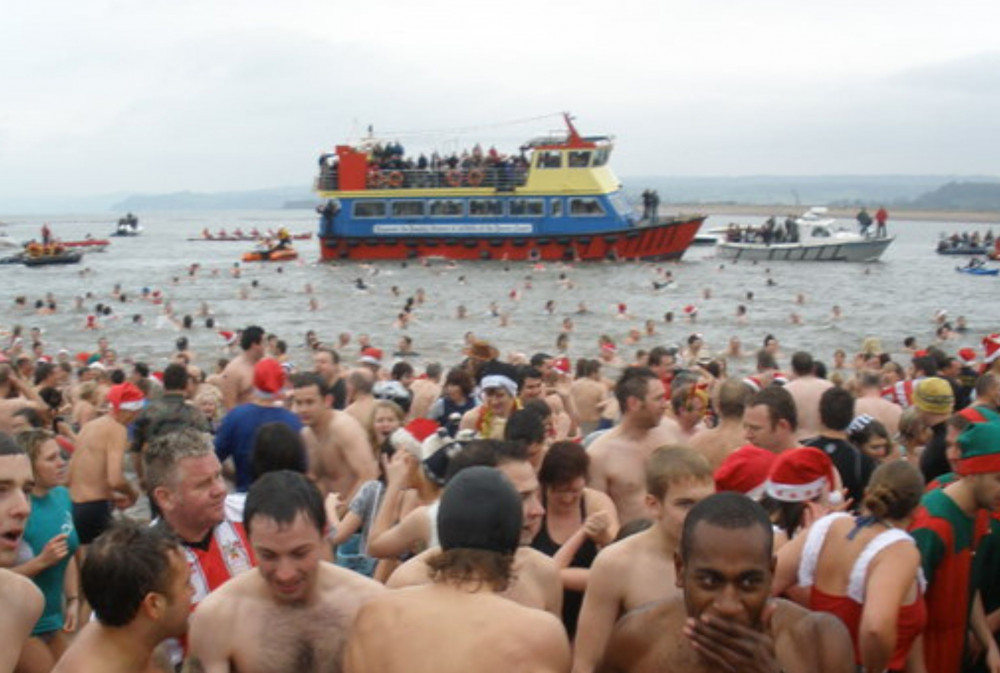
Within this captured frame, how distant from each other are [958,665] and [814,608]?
92cm

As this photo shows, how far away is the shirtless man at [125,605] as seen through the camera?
289cm

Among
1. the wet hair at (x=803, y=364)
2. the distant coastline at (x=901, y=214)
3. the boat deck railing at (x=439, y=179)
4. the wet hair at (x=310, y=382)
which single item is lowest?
the distant coastline at (x=901, y=214)

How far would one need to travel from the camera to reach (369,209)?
45688 mm

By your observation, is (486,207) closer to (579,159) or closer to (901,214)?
(579,159)

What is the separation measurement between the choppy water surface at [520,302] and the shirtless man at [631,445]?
751 inches

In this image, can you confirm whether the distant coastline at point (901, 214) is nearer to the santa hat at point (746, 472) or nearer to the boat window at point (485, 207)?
the boat window at point (485, 207)

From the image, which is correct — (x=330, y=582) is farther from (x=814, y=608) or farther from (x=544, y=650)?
(x=814, y=608)

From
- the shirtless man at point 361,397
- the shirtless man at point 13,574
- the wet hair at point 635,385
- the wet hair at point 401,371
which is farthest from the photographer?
the wet hair at point 401,371

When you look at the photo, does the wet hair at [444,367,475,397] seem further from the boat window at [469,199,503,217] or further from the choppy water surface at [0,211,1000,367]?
the boat window at [469,199,503,217]

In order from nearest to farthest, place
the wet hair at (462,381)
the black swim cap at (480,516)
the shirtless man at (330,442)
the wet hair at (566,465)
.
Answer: the black swim cap at (480,516) < the wet hair at (566,465) < the shirtless man at (330,442) < the wet hair at (462,381)

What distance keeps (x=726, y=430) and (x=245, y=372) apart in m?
3.87

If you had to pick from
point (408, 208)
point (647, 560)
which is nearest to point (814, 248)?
point (408, 208)

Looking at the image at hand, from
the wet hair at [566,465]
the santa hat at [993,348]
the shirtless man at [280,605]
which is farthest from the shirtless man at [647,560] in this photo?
the santa hat at [993,348]

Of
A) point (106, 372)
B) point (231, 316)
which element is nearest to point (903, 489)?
point (106, 372)
